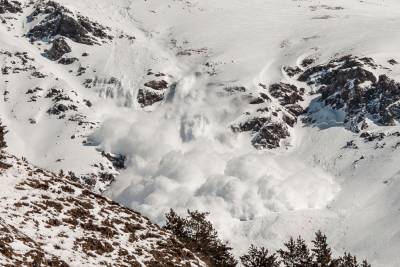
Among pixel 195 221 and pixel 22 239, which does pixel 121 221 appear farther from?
pixel 195 221

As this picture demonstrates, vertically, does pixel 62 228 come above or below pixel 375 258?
above

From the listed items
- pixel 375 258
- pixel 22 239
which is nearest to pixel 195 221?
pixel 22 239

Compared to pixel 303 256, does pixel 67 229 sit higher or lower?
higher

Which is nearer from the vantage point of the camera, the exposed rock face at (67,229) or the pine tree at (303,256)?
the exposed rock face at (67,229)

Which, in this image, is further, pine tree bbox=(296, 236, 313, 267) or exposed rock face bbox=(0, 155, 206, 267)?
pine tree bbox=(296, 236, 313, 267)

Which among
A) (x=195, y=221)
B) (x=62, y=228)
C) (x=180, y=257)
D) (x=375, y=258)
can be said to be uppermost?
(x=62, y=228)

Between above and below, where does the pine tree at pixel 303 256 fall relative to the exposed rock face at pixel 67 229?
below

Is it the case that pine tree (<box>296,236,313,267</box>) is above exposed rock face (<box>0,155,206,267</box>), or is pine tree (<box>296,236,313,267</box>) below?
below

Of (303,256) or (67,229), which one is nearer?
(67,229)
